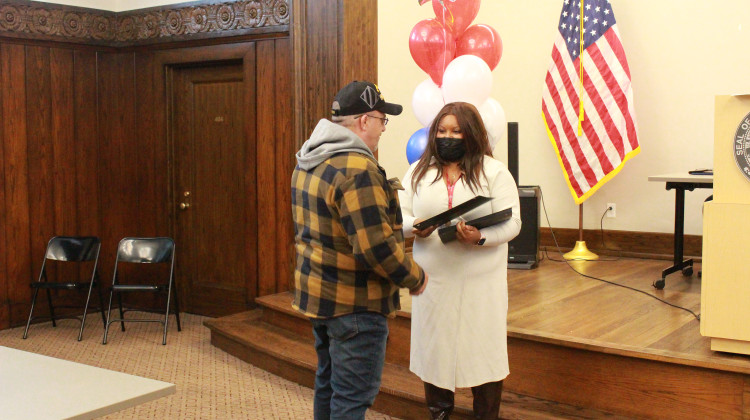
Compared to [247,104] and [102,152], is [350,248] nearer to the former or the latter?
[247,104]

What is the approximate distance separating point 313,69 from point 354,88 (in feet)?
9.68

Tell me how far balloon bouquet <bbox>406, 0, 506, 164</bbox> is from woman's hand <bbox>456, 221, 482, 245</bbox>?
2.10m

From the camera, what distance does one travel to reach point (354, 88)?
2.70 metres

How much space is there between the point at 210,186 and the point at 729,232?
4728 millimetres

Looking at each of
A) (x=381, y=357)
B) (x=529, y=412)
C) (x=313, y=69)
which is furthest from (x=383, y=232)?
(x=313, y=69)

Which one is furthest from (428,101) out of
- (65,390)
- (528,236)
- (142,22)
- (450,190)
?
(65,390)

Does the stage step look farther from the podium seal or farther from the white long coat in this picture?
the podium seal

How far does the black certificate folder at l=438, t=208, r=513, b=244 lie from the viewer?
3080mm

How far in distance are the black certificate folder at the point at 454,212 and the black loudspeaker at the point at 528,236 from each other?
332cm

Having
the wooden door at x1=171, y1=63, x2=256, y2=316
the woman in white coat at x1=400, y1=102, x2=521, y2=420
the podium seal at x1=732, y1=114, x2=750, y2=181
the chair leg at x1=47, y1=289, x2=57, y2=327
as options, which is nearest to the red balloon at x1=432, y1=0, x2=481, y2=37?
the wooden door at x1=171, y1=63, x2=256, y2=316

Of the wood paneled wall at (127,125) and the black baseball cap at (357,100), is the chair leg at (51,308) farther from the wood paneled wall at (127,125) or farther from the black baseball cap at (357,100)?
the black baseball cap at (357,100)

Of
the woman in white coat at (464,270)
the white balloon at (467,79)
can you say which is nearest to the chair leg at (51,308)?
the white balloon at (467,79)

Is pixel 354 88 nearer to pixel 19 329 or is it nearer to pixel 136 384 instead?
pixel 136 384

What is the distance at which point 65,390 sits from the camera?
213 centimetres
